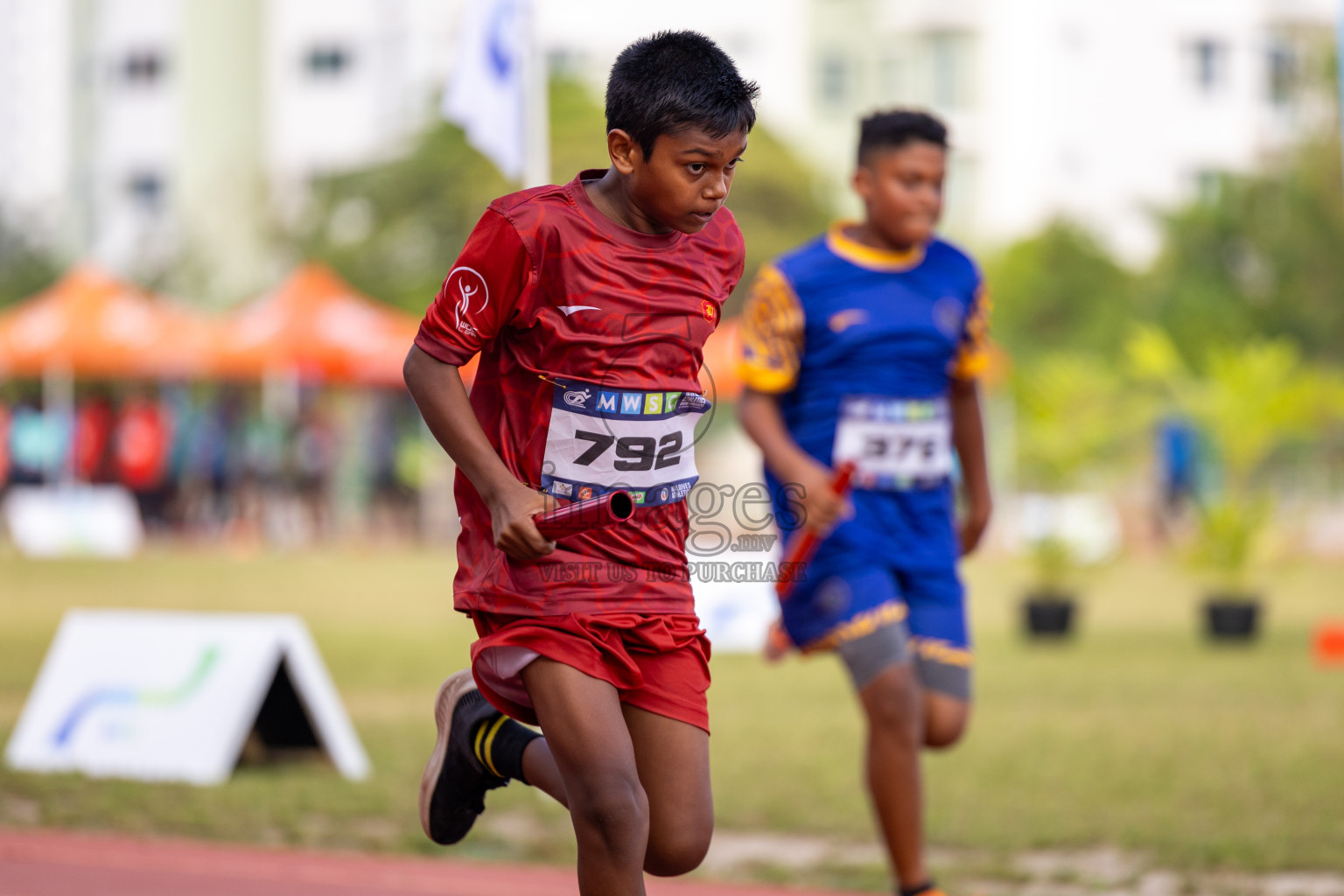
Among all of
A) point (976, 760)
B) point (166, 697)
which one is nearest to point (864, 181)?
point (976, 760)

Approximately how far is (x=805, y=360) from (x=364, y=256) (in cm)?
3756

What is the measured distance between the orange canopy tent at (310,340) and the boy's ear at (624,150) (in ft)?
68.8

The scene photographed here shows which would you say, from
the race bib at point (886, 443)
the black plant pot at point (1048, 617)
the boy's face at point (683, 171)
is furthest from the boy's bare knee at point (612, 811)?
the black plant pot at point (1048, 617)

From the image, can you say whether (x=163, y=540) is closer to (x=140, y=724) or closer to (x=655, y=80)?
(x=140, y=724)

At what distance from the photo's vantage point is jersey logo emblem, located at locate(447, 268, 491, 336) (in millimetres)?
3709

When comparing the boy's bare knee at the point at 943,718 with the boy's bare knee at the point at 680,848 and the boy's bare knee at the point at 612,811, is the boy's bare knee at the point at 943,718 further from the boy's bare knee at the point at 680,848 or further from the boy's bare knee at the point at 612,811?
the boy's bare knee at the point at 612,811

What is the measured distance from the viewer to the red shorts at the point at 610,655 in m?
3.72

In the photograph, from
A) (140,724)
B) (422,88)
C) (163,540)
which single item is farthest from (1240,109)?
(140,724)

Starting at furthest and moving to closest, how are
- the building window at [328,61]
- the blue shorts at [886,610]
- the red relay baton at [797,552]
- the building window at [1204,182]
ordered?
the building window at [328,61], the building window at [1204,182], the blue shorts at [886,610], the red relay baton at [797,552]

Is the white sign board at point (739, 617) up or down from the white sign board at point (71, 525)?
up

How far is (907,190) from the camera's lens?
5.66 metres

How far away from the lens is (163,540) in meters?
26.0

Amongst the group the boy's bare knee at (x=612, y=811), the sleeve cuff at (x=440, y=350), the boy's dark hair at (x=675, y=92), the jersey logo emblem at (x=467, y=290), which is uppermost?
the boy's dark hair at (x=675, y=92)

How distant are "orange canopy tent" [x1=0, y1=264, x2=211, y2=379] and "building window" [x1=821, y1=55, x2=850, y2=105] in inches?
1149
